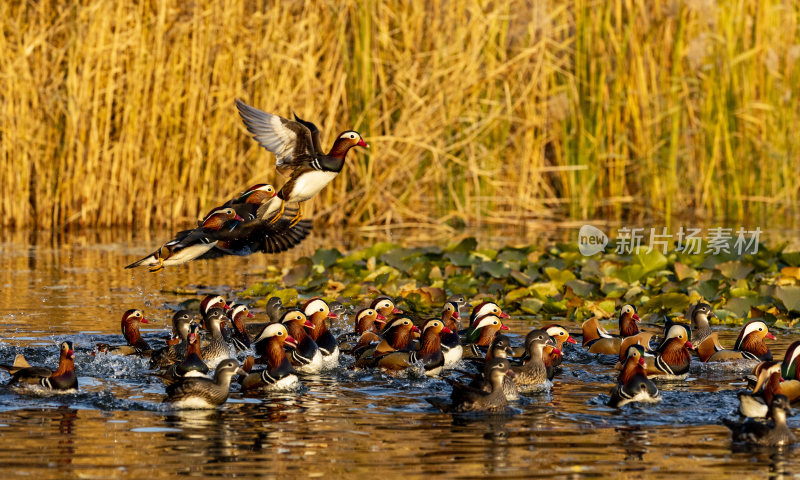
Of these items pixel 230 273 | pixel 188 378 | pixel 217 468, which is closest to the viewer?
pixel 217 468

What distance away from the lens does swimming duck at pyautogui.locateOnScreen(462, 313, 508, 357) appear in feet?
34.9

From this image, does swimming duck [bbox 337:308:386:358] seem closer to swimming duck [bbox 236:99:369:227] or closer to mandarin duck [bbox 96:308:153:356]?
swimming duck [bbox 236:99:369:227]

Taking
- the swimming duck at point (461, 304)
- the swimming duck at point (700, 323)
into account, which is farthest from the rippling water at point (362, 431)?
the swimming duck at point (461, 304)

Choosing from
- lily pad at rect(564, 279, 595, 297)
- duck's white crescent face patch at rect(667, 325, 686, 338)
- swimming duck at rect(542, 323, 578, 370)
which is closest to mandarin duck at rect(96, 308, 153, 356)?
swimming duck at rect(542, 323, 578, 370)

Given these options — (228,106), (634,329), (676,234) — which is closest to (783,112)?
(676,234)

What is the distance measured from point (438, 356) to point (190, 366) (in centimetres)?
189

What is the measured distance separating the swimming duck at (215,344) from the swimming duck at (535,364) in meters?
2.55

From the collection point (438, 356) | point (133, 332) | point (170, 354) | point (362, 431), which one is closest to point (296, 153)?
point (170, 354)

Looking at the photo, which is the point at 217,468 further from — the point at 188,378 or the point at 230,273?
the point at 230,273

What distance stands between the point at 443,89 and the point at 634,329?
322 inches

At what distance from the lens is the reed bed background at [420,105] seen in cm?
1733

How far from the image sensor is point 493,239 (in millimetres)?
17812

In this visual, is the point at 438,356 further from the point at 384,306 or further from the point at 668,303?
the point at 668,303

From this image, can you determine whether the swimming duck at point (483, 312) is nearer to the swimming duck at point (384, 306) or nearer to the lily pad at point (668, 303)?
the swimming duck at point (384, 306)
